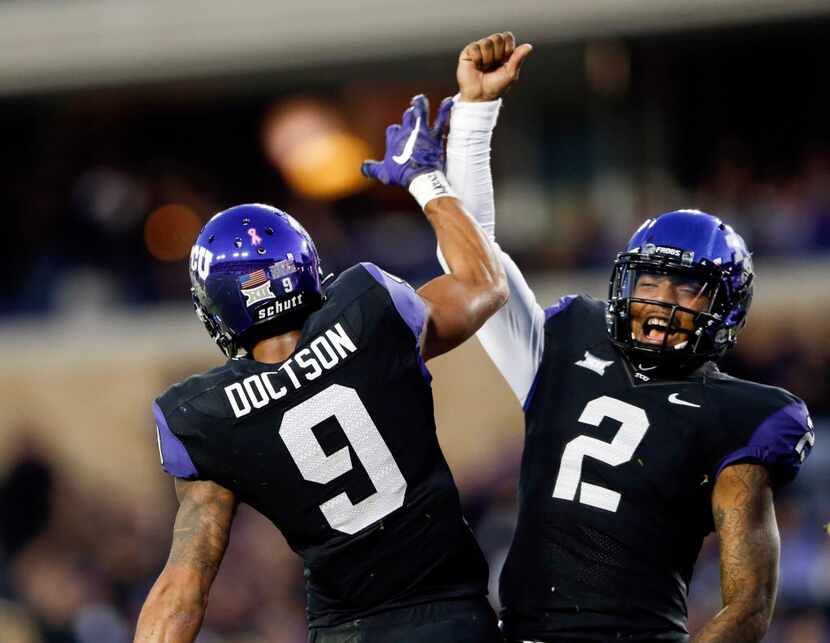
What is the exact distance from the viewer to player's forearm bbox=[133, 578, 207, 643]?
3348 millimetres

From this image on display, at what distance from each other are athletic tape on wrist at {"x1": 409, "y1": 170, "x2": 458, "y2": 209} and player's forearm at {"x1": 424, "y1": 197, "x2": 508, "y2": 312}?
0.10 ft

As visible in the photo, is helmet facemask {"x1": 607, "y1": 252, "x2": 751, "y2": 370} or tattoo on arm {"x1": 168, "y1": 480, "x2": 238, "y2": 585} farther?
helmet facemask {"x1": 607, "y1": 252, "x2": 751, "y2": 370}

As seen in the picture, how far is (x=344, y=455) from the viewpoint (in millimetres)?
3402

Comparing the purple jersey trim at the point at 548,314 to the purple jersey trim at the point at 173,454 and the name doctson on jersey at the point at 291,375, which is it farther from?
the purple jersey trim at the point at 173,454

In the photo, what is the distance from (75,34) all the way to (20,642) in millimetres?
5033

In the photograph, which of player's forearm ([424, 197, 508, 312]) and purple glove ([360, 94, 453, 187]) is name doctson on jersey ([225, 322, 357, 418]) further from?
purple glove ([360, 94, 453, 187])

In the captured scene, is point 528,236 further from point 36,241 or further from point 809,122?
point 36,241

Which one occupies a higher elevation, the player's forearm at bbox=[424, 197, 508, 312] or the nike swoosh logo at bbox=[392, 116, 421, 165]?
the nike swoosh logo at bbox=[392, 116, 421, 165]

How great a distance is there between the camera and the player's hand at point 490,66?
13.3 ft

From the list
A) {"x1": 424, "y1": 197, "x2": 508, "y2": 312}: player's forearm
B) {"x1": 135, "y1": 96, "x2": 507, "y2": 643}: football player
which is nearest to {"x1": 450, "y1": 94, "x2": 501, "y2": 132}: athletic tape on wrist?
{"x1": 424, "y1": 197, "x2": 508, "y2": 312}: player's forearm

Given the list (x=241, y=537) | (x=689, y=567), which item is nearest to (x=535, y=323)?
(x=689, y=567)

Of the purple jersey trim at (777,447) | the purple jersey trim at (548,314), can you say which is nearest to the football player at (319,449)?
the purple jersey trim at (548,314)

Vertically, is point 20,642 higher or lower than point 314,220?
lower

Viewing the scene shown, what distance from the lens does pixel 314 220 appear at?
1145cm
